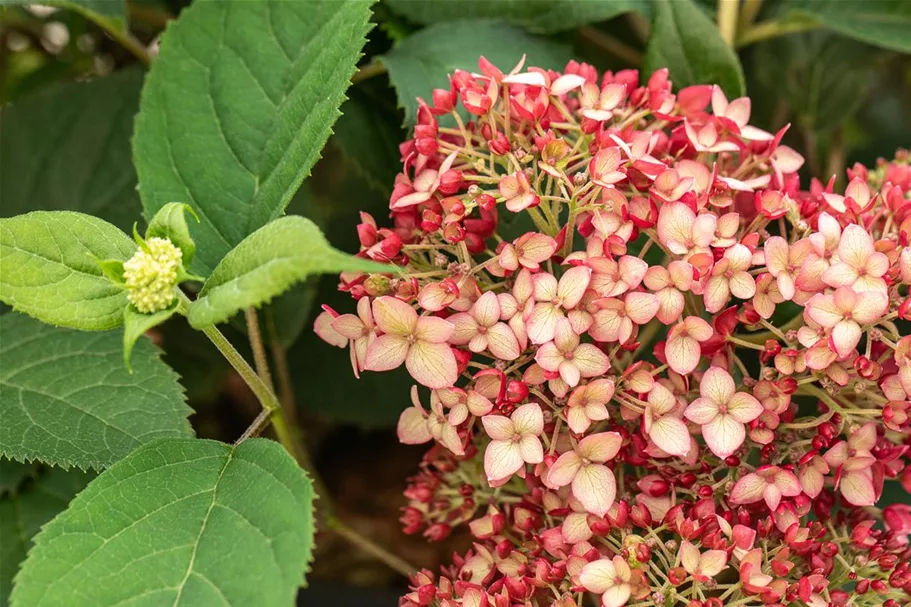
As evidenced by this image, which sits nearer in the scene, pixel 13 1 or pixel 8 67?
pixel 13 1

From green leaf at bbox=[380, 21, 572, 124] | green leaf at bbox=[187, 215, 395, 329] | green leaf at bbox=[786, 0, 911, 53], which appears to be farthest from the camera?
green leaf at bbox=[786, 0, 911, 53]

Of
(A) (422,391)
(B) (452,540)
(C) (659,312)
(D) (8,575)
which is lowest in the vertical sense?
(B) (452,540)

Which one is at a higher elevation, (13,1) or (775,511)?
(13,1)

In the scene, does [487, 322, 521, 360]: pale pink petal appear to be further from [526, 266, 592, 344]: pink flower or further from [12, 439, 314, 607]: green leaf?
[12, 439, 314, 607]: green leaf

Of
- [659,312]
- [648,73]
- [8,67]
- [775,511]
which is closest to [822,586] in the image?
[775,511]

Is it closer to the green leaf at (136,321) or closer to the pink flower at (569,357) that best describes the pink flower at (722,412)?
the pink flower at (569,357)

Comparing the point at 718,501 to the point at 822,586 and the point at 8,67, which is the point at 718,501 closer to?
the point at 822,586

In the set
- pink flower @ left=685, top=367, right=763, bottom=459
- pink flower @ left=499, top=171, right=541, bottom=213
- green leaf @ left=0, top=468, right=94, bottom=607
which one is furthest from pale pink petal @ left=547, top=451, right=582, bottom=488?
green leaf @ left=0, top=468, right=94, bottom=607
